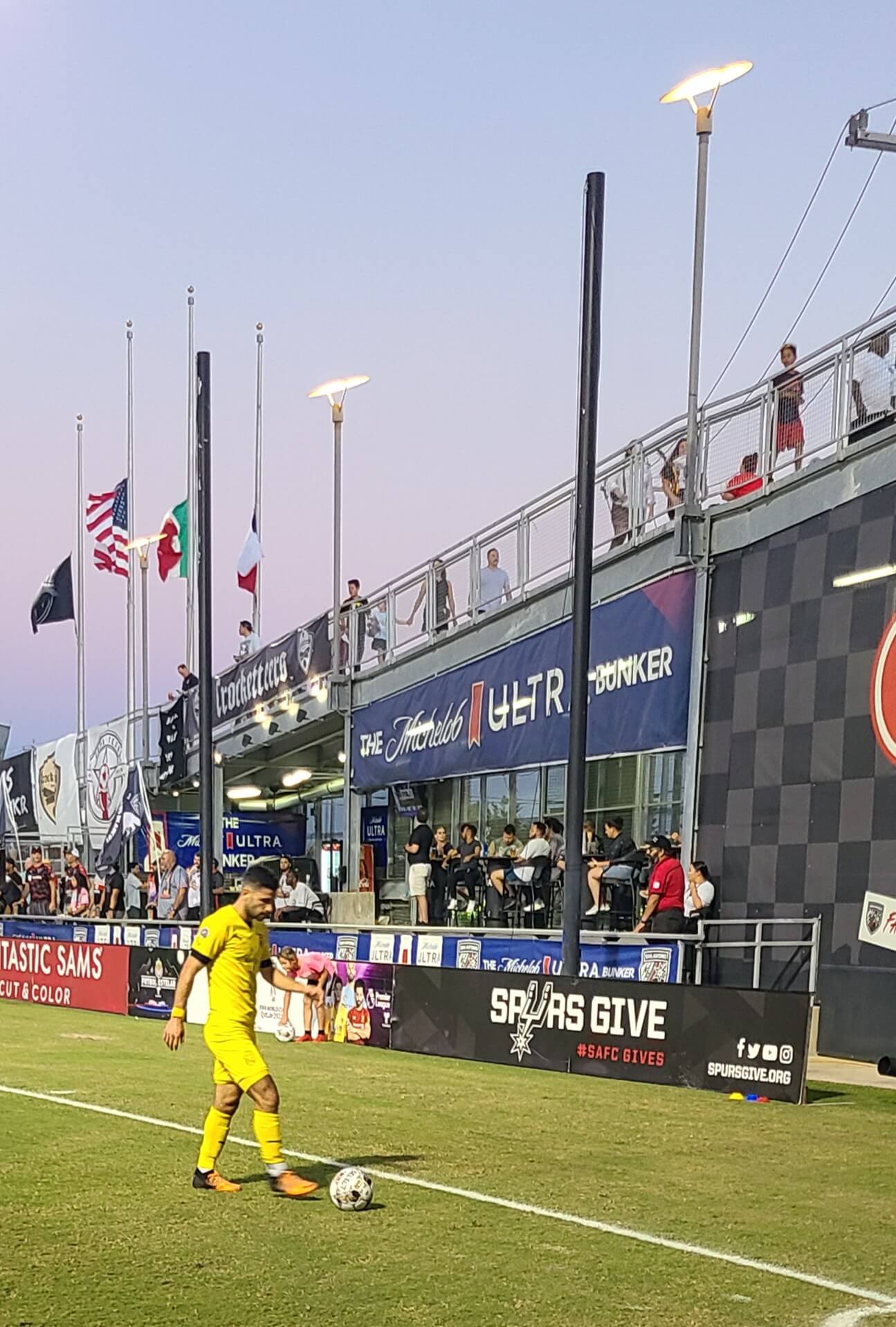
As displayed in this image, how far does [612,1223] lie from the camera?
9.45 meters

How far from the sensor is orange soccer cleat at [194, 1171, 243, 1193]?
10117mm

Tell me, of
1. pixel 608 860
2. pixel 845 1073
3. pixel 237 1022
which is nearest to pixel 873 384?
pixel 608 860

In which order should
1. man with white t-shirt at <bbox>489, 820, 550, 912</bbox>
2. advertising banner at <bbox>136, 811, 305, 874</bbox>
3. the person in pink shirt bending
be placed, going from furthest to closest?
advertising banner at <bbox>136, 811, 305, 874</bbox> < man with white t-shirt at <bbox>489, 820, 550, 912</bbox> < the person in pink shirt bending

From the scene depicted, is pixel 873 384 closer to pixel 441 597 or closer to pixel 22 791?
pixel 441 597

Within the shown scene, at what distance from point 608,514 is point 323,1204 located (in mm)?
16380

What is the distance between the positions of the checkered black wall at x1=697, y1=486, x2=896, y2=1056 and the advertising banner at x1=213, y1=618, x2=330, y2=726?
40.5 feet

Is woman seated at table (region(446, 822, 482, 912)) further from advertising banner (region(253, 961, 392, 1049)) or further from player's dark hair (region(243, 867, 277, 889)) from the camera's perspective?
player's dark hair (region(243, 867, 277, 889))

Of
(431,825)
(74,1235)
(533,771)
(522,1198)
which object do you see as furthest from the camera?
(431,825)

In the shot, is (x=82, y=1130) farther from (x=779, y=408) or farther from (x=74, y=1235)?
(x=779, y=408)

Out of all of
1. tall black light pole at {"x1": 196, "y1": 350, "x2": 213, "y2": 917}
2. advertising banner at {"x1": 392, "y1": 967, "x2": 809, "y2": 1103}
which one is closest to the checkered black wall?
advertising banner at {"x1": 392, "y1": 967, "x2": 809, "y2": 1103}

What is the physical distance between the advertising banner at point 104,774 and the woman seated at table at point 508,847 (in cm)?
1740

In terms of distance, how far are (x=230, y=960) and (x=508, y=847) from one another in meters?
15.9

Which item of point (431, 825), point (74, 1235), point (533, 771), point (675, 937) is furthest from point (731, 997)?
point (431, 825)

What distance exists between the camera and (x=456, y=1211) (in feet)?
31.9
